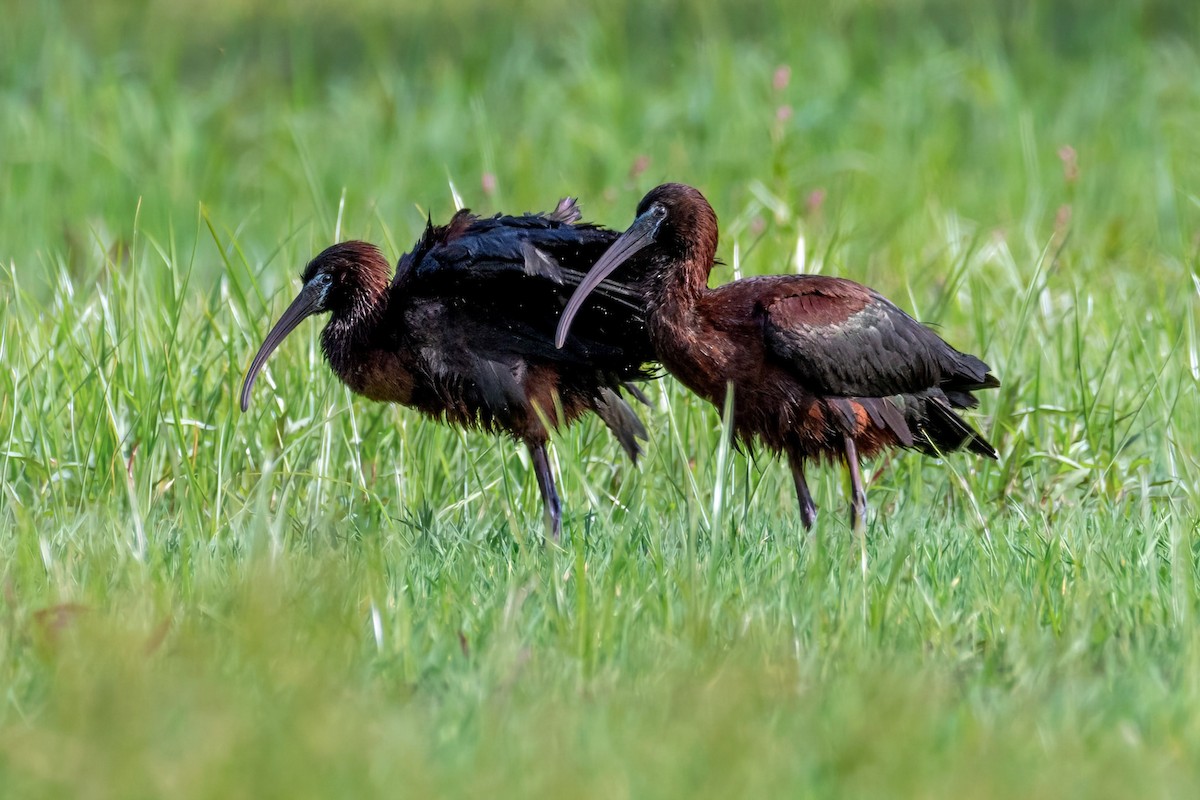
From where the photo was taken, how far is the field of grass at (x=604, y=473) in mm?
2539

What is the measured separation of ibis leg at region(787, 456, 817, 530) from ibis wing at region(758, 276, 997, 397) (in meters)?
0.24

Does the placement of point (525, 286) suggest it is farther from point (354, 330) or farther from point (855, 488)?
point (855, 488)

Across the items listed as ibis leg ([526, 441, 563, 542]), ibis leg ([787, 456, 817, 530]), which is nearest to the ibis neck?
ibis leg ([526, 441, 563, 542])

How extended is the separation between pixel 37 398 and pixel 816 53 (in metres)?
6.15

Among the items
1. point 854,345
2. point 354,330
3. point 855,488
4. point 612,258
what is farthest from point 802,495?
point 354,330

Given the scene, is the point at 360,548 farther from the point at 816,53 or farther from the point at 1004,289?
the point at 816,53

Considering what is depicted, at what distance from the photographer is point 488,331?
4703 millimetres

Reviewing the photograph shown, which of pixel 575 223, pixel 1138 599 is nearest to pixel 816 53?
pixel 575 223

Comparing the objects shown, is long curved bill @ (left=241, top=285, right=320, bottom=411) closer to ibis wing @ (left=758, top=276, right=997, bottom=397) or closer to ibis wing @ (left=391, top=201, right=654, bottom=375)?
ibis wing @ (left=391, top=201, right=654, bottom=375)

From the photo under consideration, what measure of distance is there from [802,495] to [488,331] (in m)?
1.05

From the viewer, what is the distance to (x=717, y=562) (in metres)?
3.30

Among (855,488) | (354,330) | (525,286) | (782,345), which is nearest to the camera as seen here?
(782,345)

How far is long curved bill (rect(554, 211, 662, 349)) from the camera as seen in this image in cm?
443

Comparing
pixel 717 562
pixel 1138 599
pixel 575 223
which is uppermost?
pixel 575 223
